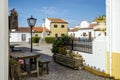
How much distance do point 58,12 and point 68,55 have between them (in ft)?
4.85

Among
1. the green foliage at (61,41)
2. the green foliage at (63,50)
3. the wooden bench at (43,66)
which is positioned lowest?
the wooden bench at (43,66)

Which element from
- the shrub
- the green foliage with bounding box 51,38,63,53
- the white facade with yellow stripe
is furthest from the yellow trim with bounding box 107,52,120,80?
Answer: the green foliage with bounding box 51,38,63,53

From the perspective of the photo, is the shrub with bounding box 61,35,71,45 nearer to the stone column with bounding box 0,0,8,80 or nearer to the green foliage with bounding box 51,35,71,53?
the green foliage with bounding box 51,35,71,53

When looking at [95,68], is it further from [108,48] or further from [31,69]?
[31,69]

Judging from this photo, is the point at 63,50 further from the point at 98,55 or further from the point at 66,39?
the point at 98,55

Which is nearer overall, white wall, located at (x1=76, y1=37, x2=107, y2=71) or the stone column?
the stone column

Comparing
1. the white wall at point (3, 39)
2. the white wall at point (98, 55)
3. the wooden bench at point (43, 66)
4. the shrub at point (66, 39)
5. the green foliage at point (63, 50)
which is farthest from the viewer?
the shrub at point (66, 39)

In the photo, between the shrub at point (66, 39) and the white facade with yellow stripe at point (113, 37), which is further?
the shrub at point (66, 39)

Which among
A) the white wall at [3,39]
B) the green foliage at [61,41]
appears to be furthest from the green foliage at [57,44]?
the white wall at [3,39]

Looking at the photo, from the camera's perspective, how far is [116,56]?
3906 millimetres

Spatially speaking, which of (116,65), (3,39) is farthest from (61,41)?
(3,39)

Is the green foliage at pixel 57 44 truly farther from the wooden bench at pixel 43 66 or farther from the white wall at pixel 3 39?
the white wall at pixel 3 39

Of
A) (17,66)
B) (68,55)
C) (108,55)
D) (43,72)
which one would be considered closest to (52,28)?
(68,55)

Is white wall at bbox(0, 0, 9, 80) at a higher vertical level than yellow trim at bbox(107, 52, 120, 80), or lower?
higher
